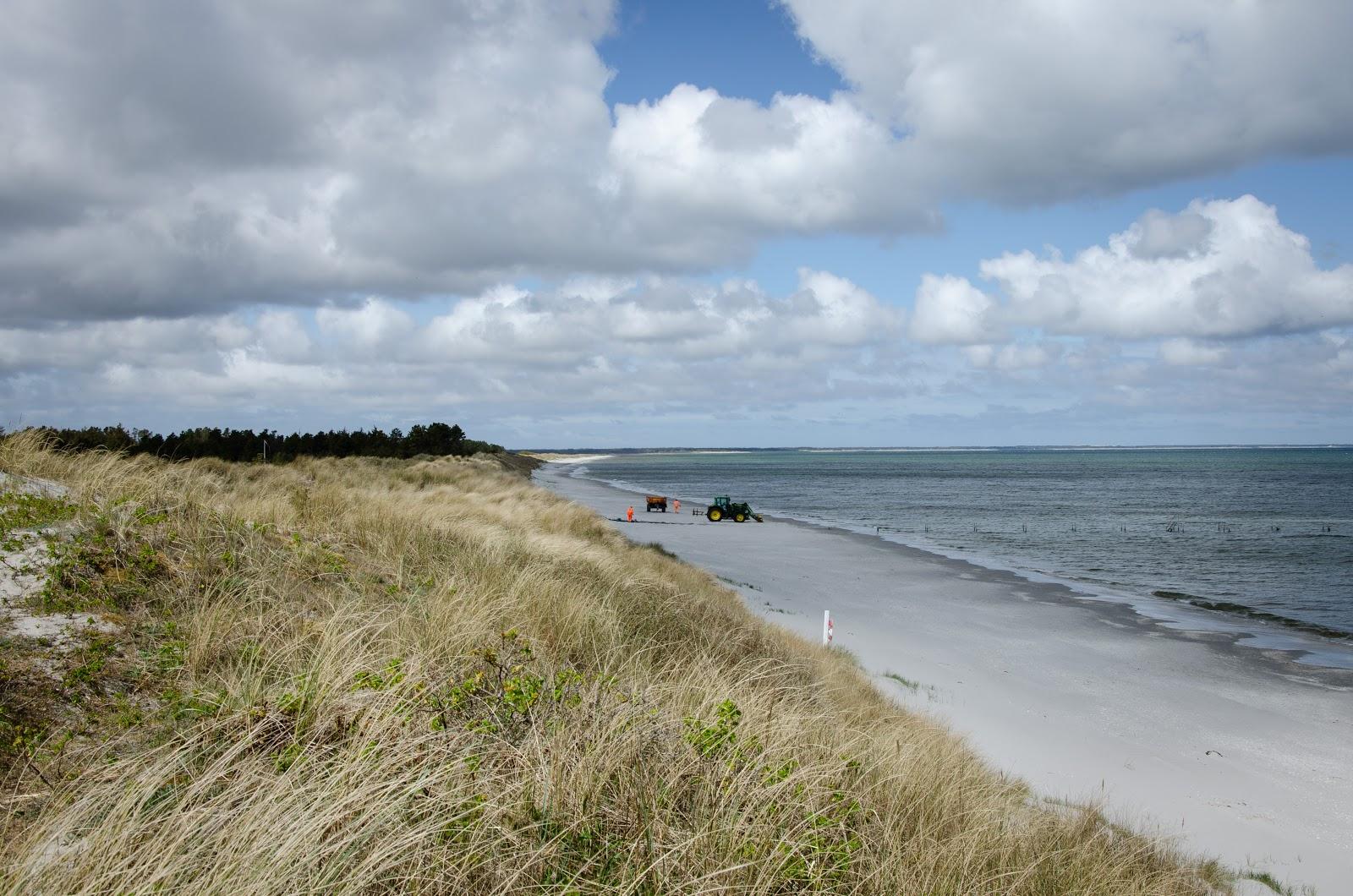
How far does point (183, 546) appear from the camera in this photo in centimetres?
696

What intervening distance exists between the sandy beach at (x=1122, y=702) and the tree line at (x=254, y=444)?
13687 mm

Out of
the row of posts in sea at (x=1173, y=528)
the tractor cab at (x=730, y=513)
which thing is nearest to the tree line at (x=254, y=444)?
the tractor cab at (x=730, y=513)

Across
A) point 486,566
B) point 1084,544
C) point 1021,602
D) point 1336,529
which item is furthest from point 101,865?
point 1336,529

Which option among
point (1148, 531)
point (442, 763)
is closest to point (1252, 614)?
point (1148, 531)

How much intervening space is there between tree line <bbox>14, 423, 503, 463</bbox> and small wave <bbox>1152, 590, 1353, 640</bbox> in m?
23.6

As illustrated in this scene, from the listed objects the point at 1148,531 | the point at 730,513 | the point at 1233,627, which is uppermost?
the point at 730,513

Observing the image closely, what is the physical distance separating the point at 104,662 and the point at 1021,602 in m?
19.8

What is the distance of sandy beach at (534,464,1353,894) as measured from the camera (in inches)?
322

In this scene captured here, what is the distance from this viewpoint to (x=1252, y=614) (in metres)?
19.9

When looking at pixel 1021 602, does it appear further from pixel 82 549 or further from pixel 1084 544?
pixel 82 549

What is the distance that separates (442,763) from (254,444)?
116ft

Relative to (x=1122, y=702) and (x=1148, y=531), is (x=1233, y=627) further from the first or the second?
(x=1148, y=531)

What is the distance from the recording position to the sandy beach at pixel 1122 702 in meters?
8.17

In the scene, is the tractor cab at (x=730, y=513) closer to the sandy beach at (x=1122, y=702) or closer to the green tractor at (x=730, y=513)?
the green tractor at (x=730, y=513)
